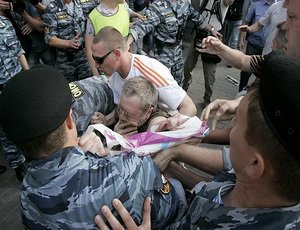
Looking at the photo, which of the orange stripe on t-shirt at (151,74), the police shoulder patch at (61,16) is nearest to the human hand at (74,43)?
the police shoulder patch at (61,16)

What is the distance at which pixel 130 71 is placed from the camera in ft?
8.68

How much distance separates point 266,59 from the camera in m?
1.06

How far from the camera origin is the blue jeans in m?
6.53

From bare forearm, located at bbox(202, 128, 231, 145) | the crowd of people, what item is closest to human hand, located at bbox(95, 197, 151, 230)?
the crowd of people

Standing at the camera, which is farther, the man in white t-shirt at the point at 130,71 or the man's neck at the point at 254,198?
the man in white t-shirt at the point at 130,71

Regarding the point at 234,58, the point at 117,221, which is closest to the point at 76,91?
the point at 117,221

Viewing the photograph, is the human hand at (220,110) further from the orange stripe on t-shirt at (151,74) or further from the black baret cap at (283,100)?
the black baret cap at (283,100)

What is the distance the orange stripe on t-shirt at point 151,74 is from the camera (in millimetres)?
2488

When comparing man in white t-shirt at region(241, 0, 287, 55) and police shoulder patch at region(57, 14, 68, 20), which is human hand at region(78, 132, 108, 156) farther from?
man in white t-shirt at region(241, 0, 287, 55)

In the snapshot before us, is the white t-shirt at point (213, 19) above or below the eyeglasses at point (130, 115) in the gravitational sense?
above

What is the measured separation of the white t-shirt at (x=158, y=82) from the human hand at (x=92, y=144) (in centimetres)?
71

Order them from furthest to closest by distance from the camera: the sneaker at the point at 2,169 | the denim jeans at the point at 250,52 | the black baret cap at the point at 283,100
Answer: the denim jeans at the point at 250,52 < the sneaker at the point at 2,169 < the black baret cap at the point at 283,100

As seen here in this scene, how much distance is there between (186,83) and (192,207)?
4.27 meters

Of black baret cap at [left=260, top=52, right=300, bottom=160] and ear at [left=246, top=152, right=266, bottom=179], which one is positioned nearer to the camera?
black baret cap at [left=260, top=52, right=300, bottom=160]
